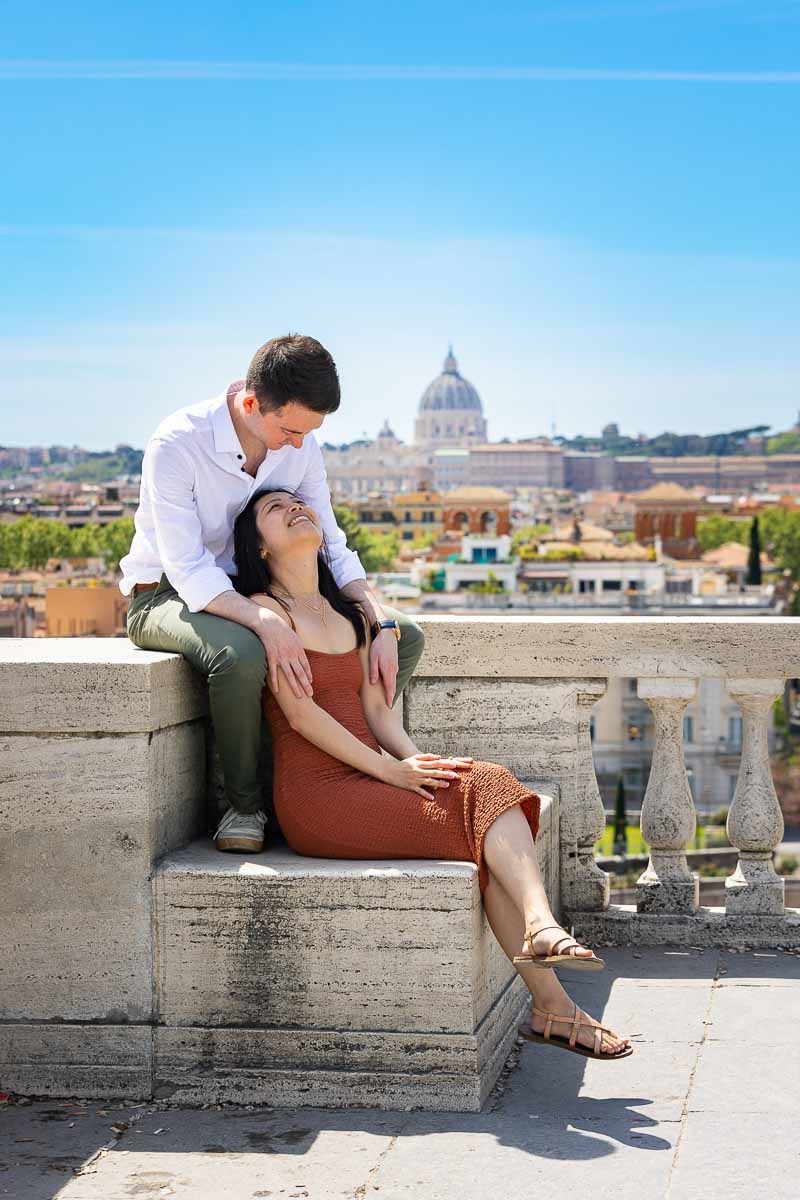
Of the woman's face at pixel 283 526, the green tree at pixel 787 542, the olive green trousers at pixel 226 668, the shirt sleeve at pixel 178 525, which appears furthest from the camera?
the green tree at pixel 787 542

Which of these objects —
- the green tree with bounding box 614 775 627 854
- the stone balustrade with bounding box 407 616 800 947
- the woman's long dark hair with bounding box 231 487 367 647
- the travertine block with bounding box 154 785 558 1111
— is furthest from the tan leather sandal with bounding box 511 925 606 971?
the green tree with bounding box 614 775 627 854

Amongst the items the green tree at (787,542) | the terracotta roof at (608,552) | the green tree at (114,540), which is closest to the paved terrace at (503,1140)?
the terracotta roof at (608,552)

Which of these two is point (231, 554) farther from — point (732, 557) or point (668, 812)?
point (732, 557)

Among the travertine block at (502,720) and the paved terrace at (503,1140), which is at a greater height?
the travertine block at (502,720)

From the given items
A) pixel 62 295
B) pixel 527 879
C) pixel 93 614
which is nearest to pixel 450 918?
pixel 527 879

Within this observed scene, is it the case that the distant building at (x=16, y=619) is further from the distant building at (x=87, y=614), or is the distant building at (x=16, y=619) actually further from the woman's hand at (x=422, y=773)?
the woman's hand at (x=422, y=773)

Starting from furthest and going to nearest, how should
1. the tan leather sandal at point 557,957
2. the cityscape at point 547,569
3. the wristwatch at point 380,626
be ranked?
1. the cityscape at point 547,569
2. the wristwatch at point 380,626
3. the tan leather sandal at point 557,957

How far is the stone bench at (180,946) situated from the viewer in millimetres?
3180

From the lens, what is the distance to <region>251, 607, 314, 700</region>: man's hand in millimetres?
3393

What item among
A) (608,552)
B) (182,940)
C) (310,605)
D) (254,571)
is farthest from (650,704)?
(608,552)

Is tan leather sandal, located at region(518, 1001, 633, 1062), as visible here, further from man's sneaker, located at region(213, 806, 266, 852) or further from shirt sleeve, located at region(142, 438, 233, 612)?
shirt sleeve, located at region(142, 438, 233, 612)

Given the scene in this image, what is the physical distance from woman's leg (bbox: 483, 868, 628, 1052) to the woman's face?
0.85 m

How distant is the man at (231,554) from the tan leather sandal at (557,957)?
0.65 m

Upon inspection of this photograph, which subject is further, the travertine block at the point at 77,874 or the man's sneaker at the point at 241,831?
the man's sneaker at the point at 241,831
